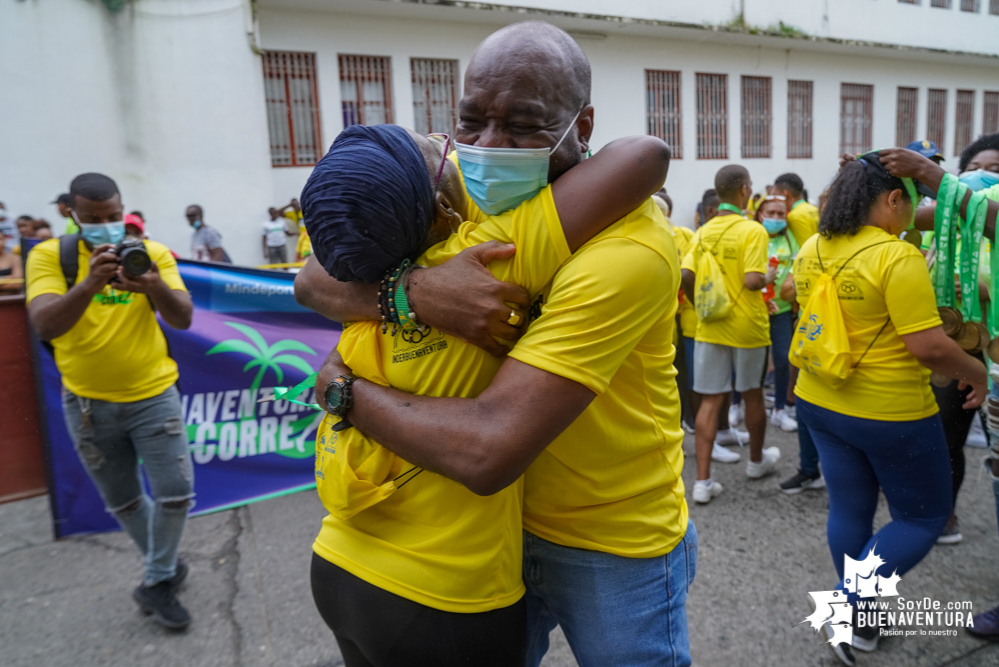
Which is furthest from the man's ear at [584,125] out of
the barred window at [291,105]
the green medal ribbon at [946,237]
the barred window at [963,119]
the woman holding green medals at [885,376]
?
the barred window at [963,119]

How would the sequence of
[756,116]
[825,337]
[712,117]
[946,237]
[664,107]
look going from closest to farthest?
[946,237] < [825,337] < [664,107] < [712,117] < [756,116]

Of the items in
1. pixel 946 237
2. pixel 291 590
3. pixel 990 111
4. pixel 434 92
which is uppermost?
pixel 434 92

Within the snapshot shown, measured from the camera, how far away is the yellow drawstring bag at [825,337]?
2.58 meters

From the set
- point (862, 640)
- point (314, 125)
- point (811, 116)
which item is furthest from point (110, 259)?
point (811, 116)

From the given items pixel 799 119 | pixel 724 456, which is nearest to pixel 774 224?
pixel 724 456

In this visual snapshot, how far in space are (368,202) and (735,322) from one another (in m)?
3.83

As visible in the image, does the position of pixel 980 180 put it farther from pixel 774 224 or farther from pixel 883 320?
pixel 774 224

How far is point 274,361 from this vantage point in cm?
433

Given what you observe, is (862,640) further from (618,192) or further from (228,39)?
(228,39)

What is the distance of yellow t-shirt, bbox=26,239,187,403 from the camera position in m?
2.99

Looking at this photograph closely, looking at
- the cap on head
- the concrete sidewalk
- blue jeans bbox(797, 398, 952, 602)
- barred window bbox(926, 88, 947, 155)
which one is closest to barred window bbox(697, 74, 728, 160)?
barred window bbox(926, 88, 947, 155)

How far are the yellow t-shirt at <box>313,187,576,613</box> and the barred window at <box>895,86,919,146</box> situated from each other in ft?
64.1

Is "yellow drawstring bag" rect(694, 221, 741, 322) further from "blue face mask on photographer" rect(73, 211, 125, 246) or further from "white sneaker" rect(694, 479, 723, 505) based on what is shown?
"blue face mask on photographer" rect(73, 211, 125, 246)

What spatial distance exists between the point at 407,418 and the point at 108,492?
8.67ft
